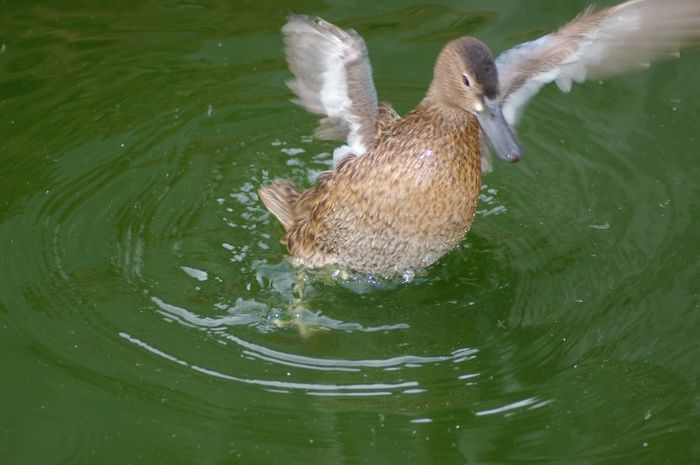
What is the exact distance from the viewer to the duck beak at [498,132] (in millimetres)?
4609

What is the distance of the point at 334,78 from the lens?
488cm

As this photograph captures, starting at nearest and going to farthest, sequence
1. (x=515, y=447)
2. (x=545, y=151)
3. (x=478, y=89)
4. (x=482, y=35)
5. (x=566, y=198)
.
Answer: (x=515, y=447), (x=478, y=89), (x=566, y=198), (x=545, y=151), (x=482, y=35)

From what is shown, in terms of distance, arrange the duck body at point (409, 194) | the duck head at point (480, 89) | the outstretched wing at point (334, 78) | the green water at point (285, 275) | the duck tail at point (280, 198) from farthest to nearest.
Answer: the duck tail at point (280, 198) < the duck body at point (409, 194) < the outstretched wing at point (334, 78) < the duck head at point (480, 89) < the green water at point (285, 275)

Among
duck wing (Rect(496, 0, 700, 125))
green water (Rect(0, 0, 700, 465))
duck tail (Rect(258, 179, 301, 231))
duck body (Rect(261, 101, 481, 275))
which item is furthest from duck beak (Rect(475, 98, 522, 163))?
duck tail (Rect(258, 179, 301, 231))

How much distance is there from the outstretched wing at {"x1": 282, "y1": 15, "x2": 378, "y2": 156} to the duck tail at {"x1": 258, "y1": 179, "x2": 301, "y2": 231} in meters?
→ 0.53

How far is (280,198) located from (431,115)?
1054 millimetres

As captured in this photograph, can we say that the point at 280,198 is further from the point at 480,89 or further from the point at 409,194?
the point at 480,89

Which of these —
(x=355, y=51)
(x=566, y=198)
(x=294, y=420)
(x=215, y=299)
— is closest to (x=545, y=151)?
(x=566, y=198)

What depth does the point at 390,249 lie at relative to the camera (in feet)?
16.3

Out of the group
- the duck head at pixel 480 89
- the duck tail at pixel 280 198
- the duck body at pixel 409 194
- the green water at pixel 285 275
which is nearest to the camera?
the green water at pixel 285 275

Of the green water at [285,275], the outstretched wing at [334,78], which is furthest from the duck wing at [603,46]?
the green water at [285,275]

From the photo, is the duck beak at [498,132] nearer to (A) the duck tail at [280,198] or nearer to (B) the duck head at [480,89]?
(B) the duck head at [480,89]

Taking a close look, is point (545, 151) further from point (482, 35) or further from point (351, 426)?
point (351, 426)

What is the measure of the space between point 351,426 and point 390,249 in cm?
105
